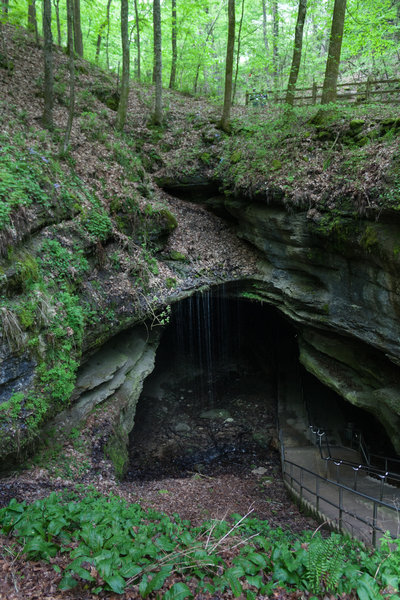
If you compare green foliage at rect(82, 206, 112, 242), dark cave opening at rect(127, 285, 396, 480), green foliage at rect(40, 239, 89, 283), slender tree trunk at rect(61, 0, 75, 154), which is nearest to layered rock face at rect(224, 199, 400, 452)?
dark cave opening at rect(127, 285, 396, 480)

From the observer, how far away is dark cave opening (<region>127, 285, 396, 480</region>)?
1107 cm

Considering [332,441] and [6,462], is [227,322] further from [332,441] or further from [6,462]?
[6,462]

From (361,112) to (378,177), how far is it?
3.97m

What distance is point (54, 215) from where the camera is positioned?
839cm

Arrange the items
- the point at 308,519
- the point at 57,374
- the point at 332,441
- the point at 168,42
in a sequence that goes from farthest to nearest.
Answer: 1. the point at 168,42
2. the point at 332,441
3. the point at 308,519
4. the point at 57,374

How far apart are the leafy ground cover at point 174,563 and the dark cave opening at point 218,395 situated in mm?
5247

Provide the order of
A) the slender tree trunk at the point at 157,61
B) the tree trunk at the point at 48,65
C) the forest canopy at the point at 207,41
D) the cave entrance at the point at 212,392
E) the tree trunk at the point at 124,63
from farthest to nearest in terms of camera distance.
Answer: the forest canopy at the point at 207,41 → the slender tree trunk at the point at 157,61 → the tree trunk at the point at 124,63 → the cave entrance at the point at 212,392 → the tree trunk at the point at 48,65

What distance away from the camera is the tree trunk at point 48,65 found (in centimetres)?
965

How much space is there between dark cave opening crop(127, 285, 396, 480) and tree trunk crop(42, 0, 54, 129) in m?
7.26

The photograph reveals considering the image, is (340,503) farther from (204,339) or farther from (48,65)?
(48,65)

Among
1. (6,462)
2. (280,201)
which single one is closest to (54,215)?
(6,462)

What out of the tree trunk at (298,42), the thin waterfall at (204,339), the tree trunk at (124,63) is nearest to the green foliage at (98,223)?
the thin waterfall at (204,339)

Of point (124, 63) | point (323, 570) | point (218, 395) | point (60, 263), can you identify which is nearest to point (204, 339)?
point (218, 395)

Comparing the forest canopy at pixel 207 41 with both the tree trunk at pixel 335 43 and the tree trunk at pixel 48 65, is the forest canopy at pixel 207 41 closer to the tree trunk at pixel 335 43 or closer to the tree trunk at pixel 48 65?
the tree trunk at pixel 335 43
